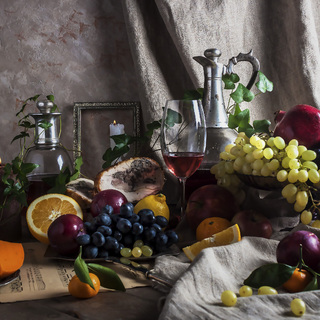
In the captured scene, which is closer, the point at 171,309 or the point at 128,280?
the point at 171,309

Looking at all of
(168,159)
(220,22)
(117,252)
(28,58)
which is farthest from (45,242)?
(220,22)

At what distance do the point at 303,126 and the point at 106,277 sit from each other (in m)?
0.61

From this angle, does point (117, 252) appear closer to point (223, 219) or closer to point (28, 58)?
point (223, 219)

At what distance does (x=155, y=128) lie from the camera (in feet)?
4.81

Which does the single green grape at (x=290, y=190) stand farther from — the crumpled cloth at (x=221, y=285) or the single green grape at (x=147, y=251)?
the single green grape at (x=147, y=251)

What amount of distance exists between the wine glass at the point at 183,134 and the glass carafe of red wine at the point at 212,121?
19cm

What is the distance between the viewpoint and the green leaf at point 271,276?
0.74m

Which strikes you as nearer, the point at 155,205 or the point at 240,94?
the point at 155,205

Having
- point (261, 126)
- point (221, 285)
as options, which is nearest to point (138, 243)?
point (221, 285)

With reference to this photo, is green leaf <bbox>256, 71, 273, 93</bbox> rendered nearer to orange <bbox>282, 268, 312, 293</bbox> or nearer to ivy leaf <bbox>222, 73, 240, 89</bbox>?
ivy leaf <bbox>222, 73, 240, 89</bbox>

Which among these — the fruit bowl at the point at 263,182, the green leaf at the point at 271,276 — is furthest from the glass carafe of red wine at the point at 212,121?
the green leaf at the point at 271,276

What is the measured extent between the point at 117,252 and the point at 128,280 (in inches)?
4.6

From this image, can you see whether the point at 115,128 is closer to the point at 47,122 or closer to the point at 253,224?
the point at 47,122

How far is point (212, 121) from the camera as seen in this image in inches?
51.3
